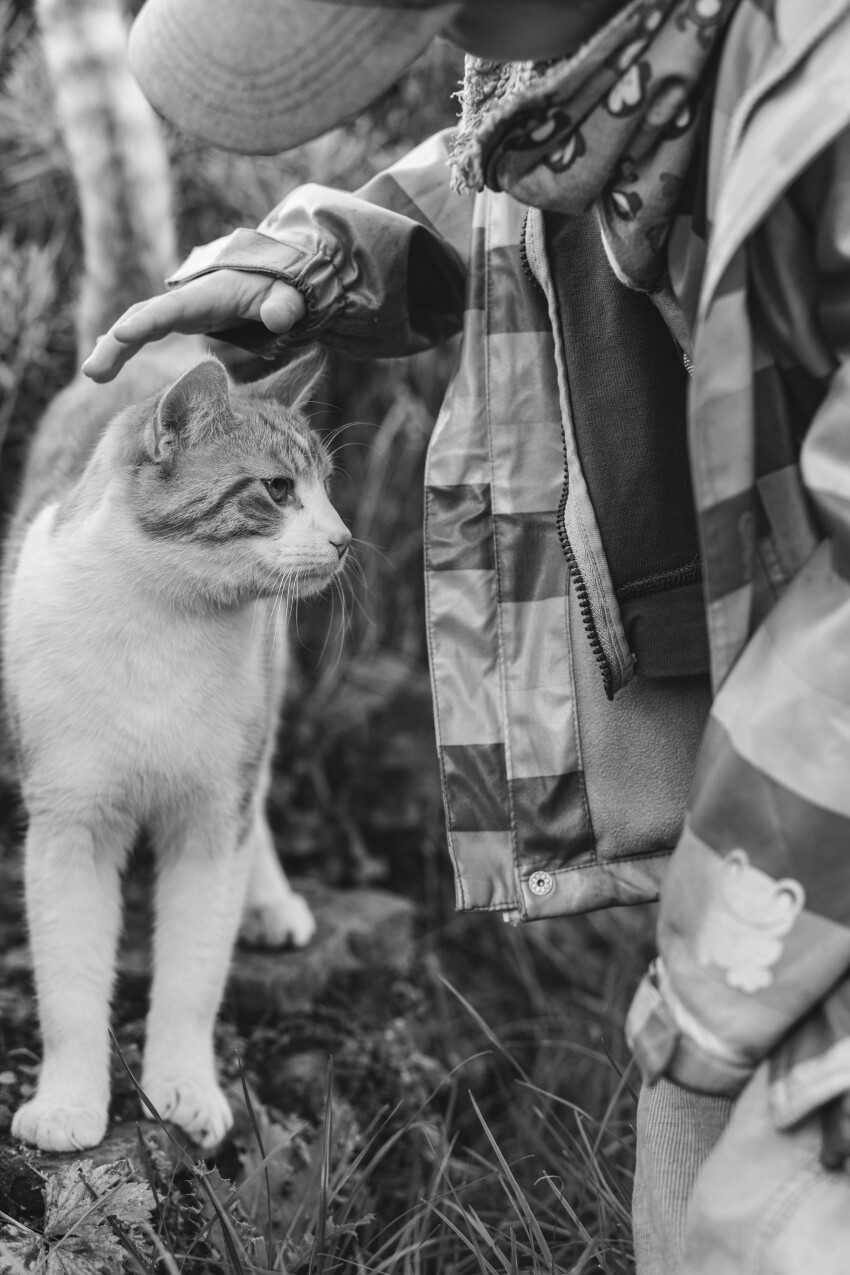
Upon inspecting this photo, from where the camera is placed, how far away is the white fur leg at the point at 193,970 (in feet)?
6.03

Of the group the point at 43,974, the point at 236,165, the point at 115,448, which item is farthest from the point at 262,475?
the point at 236,165

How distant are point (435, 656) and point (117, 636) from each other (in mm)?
516

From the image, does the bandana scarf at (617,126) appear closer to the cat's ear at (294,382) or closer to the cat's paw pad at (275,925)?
the cat's ear at (294,382)

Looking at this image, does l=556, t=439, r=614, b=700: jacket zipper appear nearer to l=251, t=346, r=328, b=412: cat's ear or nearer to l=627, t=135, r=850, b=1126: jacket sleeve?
l=627, t=135, r=850, b=1126: jacket sleeve

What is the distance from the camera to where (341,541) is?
6.11 ft

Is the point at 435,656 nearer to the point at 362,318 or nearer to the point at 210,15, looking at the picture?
the point at 362,318

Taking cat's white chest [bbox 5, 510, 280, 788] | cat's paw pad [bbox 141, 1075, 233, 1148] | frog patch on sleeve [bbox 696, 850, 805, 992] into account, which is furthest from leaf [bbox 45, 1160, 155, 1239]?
frog patch on sleeve [bbox 696, 850, 805, 992]

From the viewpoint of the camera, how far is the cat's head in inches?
71.9

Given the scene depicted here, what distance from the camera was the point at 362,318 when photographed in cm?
181

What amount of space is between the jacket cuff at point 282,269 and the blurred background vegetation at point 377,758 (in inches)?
24.3

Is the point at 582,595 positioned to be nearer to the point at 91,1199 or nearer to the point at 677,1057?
the point at 677,1057

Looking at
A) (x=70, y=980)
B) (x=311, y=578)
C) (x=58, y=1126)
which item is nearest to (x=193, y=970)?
(x=70, y=980)

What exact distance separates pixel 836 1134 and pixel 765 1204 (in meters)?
0.09

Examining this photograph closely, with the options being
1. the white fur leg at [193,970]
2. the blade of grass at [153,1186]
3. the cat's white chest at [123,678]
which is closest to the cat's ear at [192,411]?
the cat's white chest at [123,678]
